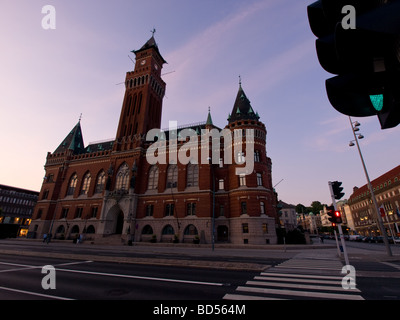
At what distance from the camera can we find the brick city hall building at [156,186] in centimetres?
3322

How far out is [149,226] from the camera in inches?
1455

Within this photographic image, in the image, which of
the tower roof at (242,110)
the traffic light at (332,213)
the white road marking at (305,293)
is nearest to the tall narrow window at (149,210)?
the tower roof at (242,110)

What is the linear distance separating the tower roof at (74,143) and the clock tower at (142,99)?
46.9 ft

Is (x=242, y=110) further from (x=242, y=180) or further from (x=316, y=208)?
(x=316, y=208)

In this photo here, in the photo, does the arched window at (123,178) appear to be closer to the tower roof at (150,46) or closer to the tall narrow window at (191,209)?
the tall narrow window at (191,209)

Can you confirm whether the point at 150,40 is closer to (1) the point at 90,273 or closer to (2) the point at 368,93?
(1) the point at 90,273

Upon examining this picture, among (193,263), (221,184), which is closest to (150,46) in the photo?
(221,184)

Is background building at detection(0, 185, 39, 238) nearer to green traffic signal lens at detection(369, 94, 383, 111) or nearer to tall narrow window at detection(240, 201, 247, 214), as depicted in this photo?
tall narrow window at detection(240, 201, 247, 214)

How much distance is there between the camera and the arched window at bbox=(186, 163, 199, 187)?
3734 cm

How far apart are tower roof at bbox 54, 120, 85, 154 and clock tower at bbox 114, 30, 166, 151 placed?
14291 mm

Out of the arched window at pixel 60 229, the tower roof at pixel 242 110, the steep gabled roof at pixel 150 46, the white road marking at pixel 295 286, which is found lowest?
the white road marking at pixel 295 286

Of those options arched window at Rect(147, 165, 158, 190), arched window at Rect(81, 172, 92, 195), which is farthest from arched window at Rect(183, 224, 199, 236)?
arched window at Rect(81, 172, 92, 195)

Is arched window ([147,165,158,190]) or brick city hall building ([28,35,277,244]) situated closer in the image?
brick city hall building ([28,35,277,244])
